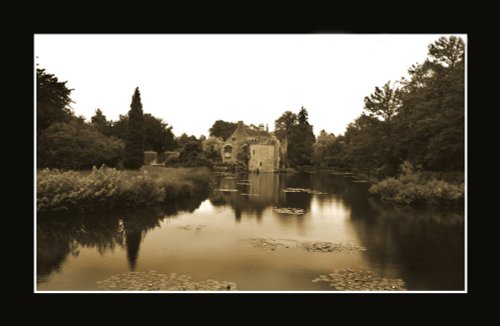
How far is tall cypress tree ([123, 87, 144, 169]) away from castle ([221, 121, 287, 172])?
30949mm

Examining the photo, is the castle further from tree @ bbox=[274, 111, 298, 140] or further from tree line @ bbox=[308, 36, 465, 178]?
tree line @ bbox=[308, 36, 465, 178]

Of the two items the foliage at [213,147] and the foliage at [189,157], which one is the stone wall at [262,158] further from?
the foliage at [189,157]

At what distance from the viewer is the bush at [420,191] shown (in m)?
20.1

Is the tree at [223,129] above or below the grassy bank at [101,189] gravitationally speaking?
above

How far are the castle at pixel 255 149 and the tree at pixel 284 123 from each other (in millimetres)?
3296

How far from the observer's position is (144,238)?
12883 millimetres

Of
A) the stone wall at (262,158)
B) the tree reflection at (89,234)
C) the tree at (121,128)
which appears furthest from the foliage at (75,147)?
the stone wall at (262,158)

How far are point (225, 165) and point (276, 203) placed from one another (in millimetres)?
29295

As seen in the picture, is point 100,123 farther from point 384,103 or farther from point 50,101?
point 384,103

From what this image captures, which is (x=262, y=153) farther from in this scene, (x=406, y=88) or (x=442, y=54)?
(x=442, y=54)

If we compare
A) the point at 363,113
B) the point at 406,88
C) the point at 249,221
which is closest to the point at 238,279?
the point at 249,221

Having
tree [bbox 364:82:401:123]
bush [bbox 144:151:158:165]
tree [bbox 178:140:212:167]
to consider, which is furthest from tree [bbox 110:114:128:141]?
tree [bbox 364:82:401:123]

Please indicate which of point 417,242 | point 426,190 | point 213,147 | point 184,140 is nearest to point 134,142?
point 417,242

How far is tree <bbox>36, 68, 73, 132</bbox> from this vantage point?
1618 centimetres
